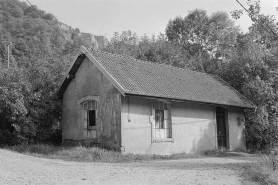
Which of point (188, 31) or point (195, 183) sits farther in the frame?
point (188, 31)

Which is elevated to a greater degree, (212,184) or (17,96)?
(17,96)

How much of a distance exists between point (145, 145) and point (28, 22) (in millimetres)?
57746

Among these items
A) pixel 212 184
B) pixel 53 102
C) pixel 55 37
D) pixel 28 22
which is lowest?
pixel 212 184

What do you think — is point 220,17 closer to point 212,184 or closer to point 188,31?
point 188,31

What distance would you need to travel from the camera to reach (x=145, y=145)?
14.6 m

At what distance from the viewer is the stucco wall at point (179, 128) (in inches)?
559

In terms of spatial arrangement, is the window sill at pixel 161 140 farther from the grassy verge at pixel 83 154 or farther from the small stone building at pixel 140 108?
the grassy verge at pixel 83 154

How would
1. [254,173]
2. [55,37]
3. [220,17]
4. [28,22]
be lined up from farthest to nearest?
[28,22], [55,37], [220,17], [254,173]

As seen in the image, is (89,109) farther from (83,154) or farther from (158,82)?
(158,82)

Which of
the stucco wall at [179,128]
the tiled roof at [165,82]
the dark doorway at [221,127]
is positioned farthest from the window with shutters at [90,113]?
the dark doorway at [221,127]

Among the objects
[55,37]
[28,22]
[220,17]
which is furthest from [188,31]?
[28,22]

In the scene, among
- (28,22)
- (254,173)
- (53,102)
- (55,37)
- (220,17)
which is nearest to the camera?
(254,173)

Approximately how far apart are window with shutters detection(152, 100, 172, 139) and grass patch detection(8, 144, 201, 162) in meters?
1.15

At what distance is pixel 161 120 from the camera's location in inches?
617
